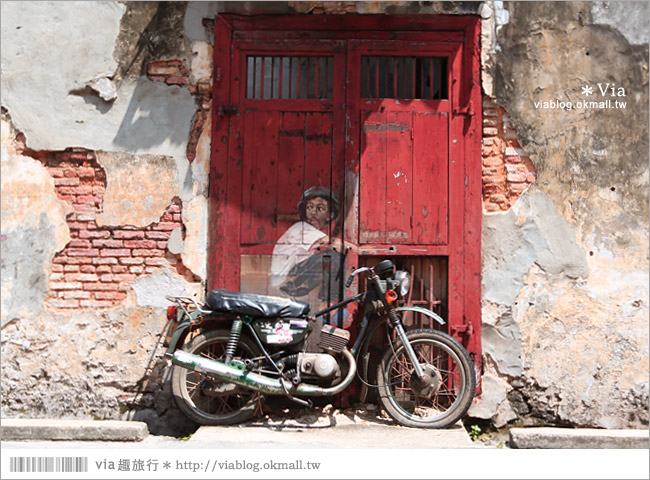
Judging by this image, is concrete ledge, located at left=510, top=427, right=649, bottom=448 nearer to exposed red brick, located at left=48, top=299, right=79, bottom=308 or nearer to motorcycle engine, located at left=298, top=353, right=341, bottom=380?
motorcycle engine, located at left=298, top=353, right=341, bottom=380

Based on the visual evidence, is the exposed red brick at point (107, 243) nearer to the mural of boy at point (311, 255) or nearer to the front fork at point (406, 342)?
the mural of boy at point (311, 255)

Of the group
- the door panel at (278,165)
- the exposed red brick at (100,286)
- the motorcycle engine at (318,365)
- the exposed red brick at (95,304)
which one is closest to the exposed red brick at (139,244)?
the exposed red brick at (100,286)

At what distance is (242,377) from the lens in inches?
169

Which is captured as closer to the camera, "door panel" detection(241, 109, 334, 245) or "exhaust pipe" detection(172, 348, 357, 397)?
"exhaust pipe" detection(172, 348, 357, 397)

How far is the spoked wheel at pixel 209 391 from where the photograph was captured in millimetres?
4445

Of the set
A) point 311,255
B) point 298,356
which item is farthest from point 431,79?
point 298,356

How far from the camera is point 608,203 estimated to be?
4797 mm

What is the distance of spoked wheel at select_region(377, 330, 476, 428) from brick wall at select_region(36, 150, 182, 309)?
75.7 inches

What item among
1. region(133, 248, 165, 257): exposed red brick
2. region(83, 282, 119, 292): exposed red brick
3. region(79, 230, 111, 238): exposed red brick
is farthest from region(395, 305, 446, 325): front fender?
region(79, 230, 111, 238): exposed red brick

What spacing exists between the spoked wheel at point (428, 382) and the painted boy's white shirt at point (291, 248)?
3.28 feet

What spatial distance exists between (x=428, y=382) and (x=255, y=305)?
1.39 metres

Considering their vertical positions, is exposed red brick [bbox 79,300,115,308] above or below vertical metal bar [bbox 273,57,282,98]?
below

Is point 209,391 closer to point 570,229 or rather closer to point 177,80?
point 177,80

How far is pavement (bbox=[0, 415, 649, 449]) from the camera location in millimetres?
4125
